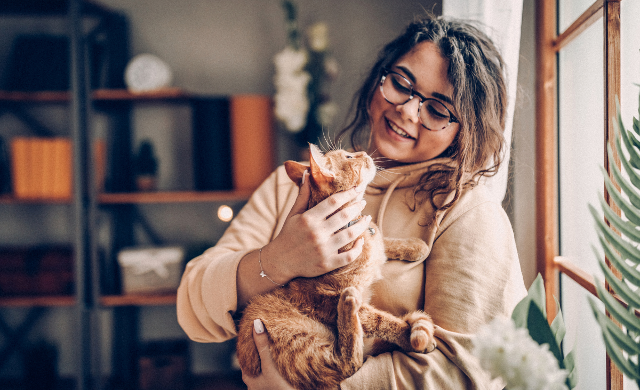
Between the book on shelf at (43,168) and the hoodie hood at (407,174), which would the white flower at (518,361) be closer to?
the hoodie hood at (407,174)

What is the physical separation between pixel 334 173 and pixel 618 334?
0.53 m

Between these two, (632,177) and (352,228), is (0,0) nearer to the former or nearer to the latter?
(352,228)

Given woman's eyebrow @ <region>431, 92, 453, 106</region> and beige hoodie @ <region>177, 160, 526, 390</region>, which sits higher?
woman's eyebrow @ <region>431, 92, 453, 106</region>

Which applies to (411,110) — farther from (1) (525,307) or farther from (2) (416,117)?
(1) (525,307)

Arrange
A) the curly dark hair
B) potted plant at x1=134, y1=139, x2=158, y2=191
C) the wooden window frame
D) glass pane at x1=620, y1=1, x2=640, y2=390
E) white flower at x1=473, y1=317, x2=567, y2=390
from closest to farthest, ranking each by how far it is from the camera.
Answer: white flower at x1=473, y1=317, x2=567, y2=390, glass pane at x1=620, y1=1, x2=640, y2=390, the curly dark hair, the wooden window frame, potted plant at x1=134, y1=139, x2=158, y2=191

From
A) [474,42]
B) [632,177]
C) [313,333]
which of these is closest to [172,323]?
[313,333]

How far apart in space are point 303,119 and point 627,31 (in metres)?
1.44

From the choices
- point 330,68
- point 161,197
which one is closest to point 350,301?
point 161,197

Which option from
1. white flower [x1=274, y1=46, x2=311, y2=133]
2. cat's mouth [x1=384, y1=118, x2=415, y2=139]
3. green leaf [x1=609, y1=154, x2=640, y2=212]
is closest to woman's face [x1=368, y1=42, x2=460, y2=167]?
cat's mouth [x1=384, y1=118, x2=415, y2=139]

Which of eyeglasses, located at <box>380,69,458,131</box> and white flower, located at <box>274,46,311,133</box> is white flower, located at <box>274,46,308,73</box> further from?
eyeglasses, located at <box>380,69,458,131</box>

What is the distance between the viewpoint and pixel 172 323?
2.28 meters

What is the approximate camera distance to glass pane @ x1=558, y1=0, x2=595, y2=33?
1.08m

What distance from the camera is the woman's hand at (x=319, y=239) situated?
2.45ft

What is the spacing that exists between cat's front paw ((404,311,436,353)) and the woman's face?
0.42m
